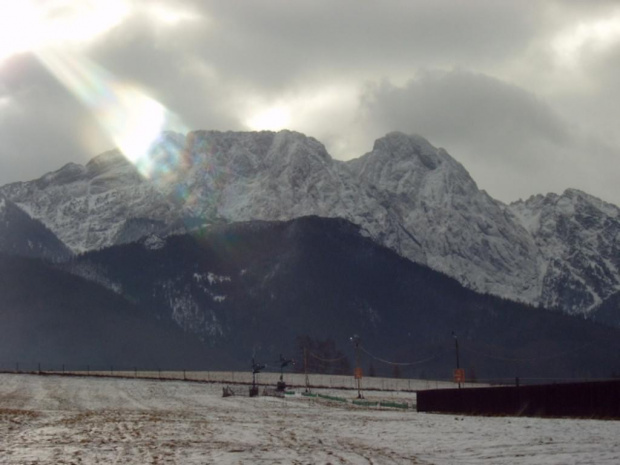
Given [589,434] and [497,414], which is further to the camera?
[497,414]

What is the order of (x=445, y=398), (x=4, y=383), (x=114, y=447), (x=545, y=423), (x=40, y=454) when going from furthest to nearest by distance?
(x=4, y=383) → (x=445, y=398) → (x=545, y=423) → (x=114, y=447) → (x=40, y=454)

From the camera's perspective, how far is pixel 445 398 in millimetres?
75688

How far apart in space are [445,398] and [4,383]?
270ft

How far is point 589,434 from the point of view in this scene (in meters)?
44.5

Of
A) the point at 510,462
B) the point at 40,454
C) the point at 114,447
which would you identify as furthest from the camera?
the point at 114,447

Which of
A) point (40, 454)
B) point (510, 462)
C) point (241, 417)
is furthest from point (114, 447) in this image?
point (241, 417)

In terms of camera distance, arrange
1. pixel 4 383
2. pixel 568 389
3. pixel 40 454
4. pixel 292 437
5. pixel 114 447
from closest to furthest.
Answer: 1. pixel 40 454
2. pixel 114 447
3. pixel 292 437
4. pixel 568 389
5. pixel 4 383

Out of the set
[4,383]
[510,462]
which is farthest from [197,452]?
[4,383]

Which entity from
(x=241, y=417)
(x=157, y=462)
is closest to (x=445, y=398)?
(x=241, y=417)

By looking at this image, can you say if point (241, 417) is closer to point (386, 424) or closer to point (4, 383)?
point (386, 424)

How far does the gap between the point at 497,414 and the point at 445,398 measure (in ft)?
31.2

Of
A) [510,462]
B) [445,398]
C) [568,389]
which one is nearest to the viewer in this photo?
[510,462]

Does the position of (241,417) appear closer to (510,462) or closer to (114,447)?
(114,447)

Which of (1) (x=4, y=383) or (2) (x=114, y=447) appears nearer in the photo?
(2) (x=114, y=447)
